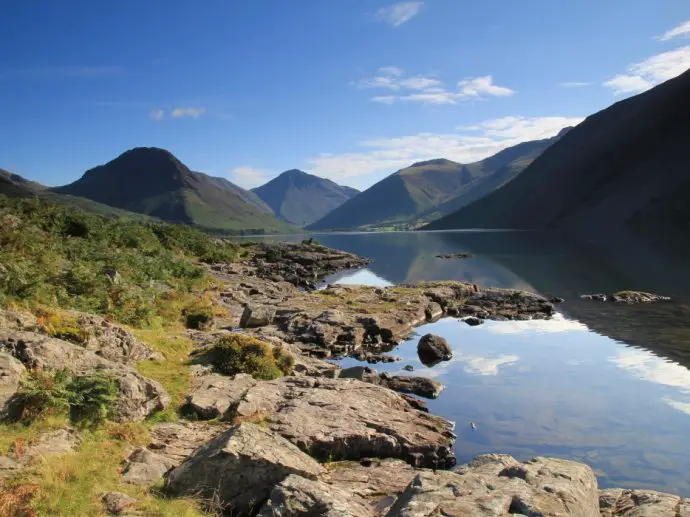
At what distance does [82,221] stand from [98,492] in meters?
44.7

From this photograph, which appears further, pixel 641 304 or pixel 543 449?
pixel 641 304

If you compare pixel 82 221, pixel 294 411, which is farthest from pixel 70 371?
pixel 82 221

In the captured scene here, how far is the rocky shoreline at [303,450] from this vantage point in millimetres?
10195

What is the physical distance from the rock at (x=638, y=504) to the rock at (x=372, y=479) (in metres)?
5.57

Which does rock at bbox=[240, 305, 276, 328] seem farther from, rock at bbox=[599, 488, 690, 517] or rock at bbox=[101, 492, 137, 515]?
rock at bbox=[599, 488, 690, 517]

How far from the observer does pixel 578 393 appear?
25.7 m

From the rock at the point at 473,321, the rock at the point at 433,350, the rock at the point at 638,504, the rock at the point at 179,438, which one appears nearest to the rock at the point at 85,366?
the rock at the point at 179,438

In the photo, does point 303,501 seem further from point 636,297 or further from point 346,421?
point 636,297

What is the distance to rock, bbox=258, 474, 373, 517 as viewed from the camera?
10117mm

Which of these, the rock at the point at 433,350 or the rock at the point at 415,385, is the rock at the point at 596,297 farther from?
the rock at the point at 415,385

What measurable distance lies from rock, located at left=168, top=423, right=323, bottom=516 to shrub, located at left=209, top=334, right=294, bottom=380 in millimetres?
10014

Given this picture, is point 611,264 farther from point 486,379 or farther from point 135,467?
point 135,467

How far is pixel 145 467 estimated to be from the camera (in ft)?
38.9

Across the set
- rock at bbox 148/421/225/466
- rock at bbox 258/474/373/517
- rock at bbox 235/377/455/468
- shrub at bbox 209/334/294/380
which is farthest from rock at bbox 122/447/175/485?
shrub at bbox 209/334/294/380
